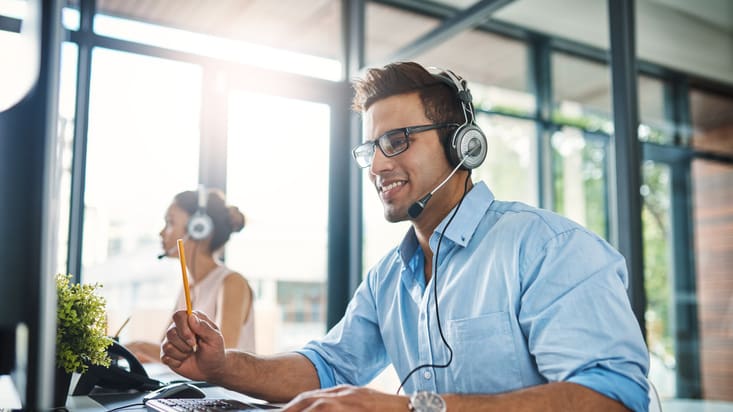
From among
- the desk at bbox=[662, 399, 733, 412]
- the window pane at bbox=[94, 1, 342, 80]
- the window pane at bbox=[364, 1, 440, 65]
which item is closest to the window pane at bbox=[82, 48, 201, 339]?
the window pane at bbox=[94, 1, 342, 80]

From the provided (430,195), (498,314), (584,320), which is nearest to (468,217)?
(430,195)

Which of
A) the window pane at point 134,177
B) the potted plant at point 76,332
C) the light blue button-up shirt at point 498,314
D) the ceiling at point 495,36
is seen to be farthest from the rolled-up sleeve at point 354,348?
the ceiling at point 495,36

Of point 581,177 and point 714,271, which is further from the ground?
point 581,177

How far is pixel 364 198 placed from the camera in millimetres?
3834

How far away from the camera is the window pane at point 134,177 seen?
3.18 m

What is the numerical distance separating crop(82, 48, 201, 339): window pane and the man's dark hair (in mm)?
2065

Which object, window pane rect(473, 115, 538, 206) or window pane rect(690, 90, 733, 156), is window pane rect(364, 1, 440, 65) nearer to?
window pane rect(473, 115, 538, 206)

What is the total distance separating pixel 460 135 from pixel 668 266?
8.78 ft

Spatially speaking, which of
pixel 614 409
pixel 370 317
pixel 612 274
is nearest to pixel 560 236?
pixel 612 274

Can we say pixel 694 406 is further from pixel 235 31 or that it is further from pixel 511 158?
pixel 235 31

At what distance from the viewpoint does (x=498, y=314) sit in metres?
1.19

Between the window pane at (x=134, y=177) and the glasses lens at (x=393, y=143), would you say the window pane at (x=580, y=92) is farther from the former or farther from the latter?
the glasses lens at (x=393, y=143)

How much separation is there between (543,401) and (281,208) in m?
2.93

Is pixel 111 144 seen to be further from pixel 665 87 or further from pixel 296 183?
pixel 665 87
